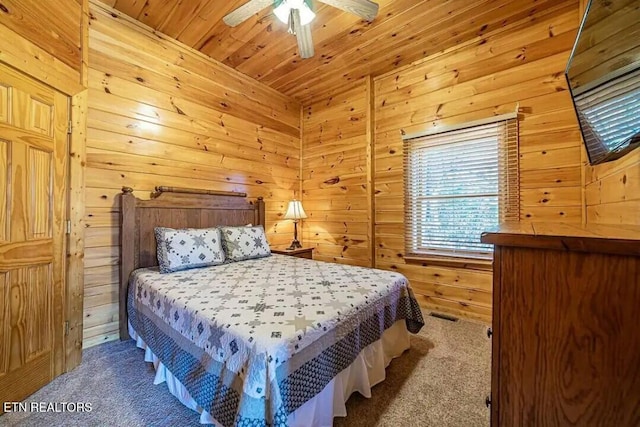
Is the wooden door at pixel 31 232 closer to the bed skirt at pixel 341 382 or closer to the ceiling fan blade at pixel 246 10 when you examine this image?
the bed skirt at pixel 341 382

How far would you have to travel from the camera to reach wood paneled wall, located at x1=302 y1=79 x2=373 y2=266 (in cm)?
362

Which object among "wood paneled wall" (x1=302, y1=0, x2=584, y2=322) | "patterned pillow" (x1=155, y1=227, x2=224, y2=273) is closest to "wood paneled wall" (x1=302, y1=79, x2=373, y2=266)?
"wood paneled wall" (x1=302, y1=0, x2=584, y2=322)

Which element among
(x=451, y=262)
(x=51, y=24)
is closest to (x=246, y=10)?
(x=51, y=24)

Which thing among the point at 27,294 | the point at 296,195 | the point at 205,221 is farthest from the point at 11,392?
the point at 296,195

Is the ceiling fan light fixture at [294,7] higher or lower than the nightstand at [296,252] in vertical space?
higher

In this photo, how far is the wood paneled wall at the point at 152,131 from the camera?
232 centimetres

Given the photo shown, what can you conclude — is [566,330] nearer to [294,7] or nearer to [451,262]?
[294,7]

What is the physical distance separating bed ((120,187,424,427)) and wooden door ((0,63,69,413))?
49 centimetres

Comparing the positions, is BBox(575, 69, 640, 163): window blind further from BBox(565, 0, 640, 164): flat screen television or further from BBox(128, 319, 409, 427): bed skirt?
BBox(128, 319, 409, 427): bed skirt

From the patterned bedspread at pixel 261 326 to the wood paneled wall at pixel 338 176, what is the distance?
4.82 feet

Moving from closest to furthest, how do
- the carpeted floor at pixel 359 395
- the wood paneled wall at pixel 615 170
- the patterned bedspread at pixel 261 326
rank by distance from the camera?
1. the wood paneled wall at pixel 615 170
2. the patterned bedspread at pixel 261 326
3. the carpeted floor at pixel 359 395

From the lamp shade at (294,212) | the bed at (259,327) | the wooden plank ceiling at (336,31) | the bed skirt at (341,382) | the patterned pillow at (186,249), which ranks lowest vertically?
the bed skirt at (341,382)

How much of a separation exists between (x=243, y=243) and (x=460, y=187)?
234cm

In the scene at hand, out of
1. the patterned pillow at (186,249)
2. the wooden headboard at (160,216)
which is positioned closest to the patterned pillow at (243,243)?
the patterned pillow at (186,249)
